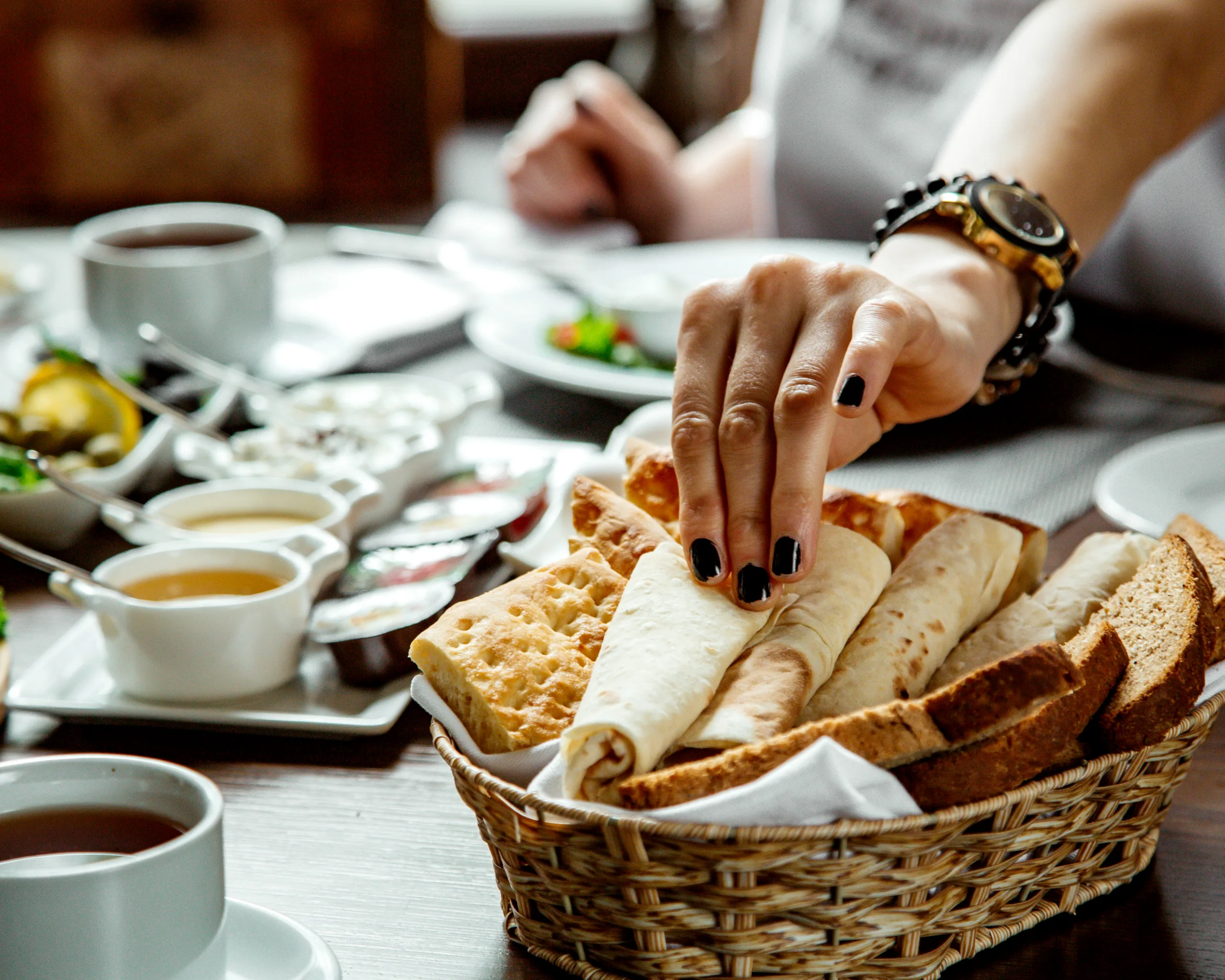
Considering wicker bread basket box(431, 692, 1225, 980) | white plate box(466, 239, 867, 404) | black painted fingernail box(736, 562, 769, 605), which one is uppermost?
black painted fingernail box(736, 562, 769, 605)

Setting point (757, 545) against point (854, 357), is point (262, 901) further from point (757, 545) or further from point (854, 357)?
point (854, 357)

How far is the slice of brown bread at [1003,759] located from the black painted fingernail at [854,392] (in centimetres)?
22

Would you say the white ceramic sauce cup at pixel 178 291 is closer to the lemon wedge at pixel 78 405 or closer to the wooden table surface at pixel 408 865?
the lemon wedge at pixel 78 405

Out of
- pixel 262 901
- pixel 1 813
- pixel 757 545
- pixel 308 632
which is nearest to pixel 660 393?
pixel 308 632

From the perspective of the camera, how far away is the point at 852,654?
2.43ft

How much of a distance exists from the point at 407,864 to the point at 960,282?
0.70 m

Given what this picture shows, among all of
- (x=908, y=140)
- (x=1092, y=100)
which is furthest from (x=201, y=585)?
(x=908, y=140)

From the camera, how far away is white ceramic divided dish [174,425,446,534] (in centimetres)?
128

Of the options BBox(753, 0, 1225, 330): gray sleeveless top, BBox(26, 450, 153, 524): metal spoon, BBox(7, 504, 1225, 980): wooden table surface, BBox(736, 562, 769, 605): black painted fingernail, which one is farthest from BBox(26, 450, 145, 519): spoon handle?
BBox(753, 0, 1225, 330): gray sleeveless top

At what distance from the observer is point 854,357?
82 cm

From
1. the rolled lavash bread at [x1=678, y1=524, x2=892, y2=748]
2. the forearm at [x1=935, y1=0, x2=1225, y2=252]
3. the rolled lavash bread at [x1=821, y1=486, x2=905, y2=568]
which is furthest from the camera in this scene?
the forearm at [x1=935, y1=0, x2=1225, y2=252]

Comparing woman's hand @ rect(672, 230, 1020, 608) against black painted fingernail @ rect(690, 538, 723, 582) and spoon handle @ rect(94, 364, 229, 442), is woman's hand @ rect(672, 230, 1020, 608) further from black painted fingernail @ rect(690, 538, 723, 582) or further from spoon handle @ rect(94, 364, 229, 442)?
spoon handle @ rect(94, 364, 229, 442)

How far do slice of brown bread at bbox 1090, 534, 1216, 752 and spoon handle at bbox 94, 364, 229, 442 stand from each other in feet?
3.16

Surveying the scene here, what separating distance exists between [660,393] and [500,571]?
17.8 inches
